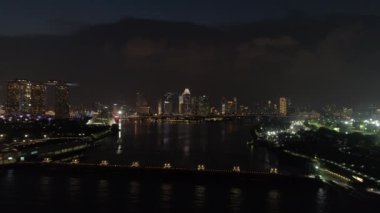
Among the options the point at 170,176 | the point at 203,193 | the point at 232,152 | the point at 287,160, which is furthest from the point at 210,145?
the point at 203,193

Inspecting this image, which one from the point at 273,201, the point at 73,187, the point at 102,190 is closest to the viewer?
the point at 273,201

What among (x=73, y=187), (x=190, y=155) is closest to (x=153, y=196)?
(x=73, y=187)

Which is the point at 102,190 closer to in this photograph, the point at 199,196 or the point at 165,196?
the point at 165,196

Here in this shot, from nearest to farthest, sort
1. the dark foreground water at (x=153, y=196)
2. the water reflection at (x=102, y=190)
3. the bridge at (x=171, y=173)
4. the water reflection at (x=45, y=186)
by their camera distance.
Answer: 1. the dark foreground water at (x=153, y=196)
2. the water reflection at (x=102, y=190)
3. the water reflection at (x=45, y=186)
4. the bridge at (x=171, y=173)

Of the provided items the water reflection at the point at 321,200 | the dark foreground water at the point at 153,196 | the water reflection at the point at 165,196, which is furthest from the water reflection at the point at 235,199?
the water reflection at the point at 321,200

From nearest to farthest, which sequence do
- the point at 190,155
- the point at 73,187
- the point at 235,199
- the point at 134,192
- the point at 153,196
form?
the point at 235,199 < the point at 153,196 < the point at 134,192 < the point at 73,187 < the point at 190,155

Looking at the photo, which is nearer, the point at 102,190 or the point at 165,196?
the point at 165,196

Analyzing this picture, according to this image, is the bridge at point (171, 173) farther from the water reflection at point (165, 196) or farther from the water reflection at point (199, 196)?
the water reflection at point (165, 196)

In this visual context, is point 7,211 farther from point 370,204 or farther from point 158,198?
point 370,204

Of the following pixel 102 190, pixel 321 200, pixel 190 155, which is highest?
pixel 190 155
